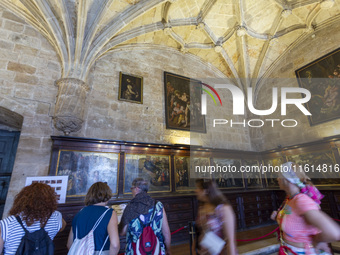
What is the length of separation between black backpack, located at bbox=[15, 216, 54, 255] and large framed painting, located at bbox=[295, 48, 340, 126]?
8603 mm

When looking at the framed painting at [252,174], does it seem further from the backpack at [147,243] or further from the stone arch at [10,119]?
the stone arch at [10,119]

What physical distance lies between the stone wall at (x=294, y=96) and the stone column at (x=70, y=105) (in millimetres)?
7655

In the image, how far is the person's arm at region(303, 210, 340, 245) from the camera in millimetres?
1236

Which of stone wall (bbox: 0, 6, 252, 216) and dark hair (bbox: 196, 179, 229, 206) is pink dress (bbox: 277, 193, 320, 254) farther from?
stone wall (bbox: 0, 6, 252, 216)

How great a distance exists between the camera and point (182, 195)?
5.72m

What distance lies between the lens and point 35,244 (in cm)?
174

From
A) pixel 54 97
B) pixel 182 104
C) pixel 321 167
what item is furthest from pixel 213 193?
pixel 321 167

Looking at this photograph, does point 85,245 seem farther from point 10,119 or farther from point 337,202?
point 337,202

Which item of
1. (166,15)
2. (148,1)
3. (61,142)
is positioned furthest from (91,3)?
(61,142)

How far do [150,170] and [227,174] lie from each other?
329cm

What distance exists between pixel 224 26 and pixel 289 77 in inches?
145

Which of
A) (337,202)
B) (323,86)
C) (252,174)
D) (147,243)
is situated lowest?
(337,202)

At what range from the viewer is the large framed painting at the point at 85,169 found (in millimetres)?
4843

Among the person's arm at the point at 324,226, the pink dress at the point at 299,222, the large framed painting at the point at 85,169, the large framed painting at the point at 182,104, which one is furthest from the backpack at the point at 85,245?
the large framed painting at the point at 182,104
